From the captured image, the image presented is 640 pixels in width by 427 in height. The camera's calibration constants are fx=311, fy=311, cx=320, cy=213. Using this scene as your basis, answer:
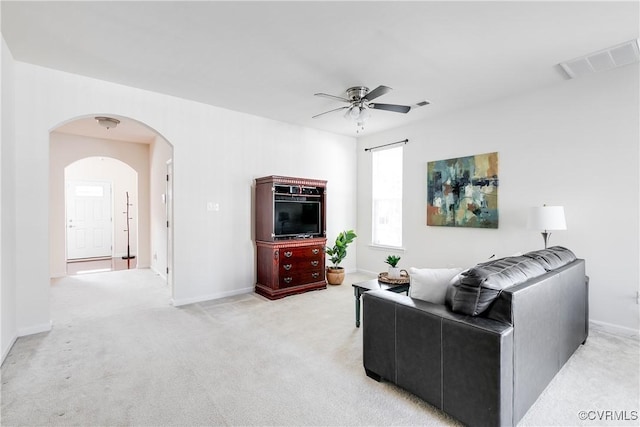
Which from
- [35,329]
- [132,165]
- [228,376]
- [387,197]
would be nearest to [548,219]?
[387,197]

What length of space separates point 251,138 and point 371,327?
345 cm

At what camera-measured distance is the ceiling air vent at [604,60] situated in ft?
8.86

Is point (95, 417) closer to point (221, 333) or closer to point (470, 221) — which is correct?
point (221, 333)

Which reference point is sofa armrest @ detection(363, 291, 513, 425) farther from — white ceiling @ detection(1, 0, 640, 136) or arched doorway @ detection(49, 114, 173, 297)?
arched doorway @ detection(49, 114, 173, 297)

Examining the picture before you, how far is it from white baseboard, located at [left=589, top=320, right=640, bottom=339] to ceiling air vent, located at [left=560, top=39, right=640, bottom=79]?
2554 millimetres

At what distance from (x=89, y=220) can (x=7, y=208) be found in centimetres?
590

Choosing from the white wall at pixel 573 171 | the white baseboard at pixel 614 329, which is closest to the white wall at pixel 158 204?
the white wall at pixel 573 171

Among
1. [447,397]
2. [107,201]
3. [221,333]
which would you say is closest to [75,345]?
[221,333]

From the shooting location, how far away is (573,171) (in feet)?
11.1

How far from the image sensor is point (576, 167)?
336cm

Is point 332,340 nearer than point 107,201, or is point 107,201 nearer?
point 332,340

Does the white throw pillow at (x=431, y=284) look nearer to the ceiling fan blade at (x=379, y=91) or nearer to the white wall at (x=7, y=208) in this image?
the ceiling fan blade at (x=379, y=91)

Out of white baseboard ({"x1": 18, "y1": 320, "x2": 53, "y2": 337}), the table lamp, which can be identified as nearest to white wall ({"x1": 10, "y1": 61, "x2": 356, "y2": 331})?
white baseboard ({"x1": 18, "y1": 320, "x2": 53, "y2": 337})

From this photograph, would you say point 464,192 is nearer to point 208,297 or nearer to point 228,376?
point 228,376
